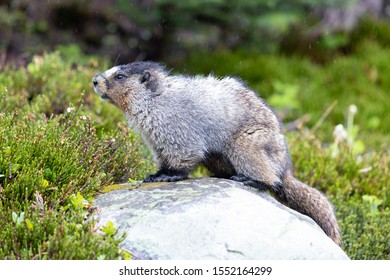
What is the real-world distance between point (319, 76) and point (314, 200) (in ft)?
22.8

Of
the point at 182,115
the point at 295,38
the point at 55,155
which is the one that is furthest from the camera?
the point at 295,38

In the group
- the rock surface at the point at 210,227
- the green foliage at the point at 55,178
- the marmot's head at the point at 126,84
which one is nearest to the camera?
the green foliage at the point at 55,178

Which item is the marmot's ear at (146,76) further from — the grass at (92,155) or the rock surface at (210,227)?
the rock surface at (210,227)

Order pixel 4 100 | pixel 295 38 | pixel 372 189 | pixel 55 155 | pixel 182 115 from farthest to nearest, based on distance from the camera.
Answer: pixel 295 38 < pixel 372 189 < pixel 4 100 < pixel 182 115 < pixel 55 155

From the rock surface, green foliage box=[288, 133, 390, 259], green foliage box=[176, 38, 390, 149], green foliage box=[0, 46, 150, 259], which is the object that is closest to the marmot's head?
green foliage box=[0, 46, 150, 259]

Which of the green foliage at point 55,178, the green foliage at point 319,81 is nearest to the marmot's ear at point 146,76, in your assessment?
the green foliage at point 55,178

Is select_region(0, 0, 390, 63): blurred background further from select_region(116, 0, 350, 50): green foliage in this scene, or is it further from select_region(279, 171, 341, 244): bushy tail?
select_region(279, 171, 341, 244): bushy tail

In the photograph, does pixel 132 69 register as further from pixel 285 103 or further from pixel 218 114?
pixel 285 103

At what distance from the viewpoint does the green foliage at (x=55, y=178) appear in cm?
419

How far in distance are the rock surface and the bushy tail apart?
0.73 meters

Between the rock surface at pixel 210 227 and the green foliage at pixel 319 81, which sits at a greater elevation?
the rock surface at pixel 210 227

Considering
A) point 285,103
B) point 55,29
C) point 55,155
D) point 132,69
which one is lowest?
point 285,103

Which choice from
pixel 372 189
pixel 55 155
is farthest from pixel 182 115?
pixel 372 189

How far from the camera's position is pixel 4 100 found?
667cm
